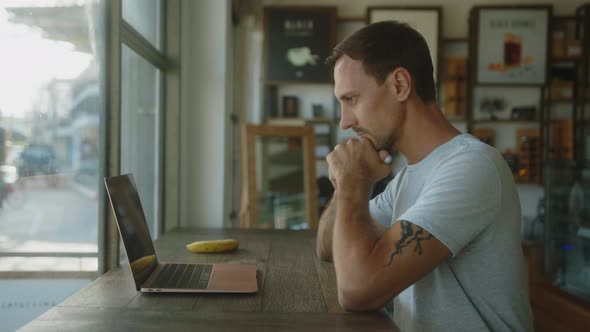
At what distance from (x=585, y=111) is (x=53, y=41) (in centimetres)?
477

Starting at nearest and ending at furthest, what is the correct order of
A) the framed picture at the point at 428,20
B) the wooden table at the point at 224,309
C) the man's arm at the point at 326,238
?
→ the wooden table at the point at 224,309 < the man's arm at the point at 326,238 < the framed picture at the point at 428,20

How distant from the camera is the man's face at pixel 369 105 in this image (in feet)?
4.20

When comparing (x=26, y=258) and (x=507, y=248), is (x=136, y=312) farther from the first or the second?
(x=507, y=248)

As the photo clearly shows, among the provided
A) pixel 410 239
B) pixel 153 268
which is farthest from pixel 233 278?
pixel 410 239

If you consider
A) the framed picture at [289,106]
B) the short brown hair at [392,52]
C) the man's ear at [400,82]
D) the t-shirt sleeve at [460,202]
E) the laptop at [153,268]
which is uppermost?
the framed picture at [289,106]

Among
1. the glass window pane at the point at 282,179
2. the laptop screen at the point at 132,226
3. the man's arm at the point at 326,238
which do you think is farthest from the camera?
the glass window pane at the point at 282,179

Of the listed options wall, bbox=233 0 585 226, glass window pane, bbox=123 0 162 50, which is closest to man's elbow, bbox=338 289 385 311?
glass window pane, bbox=123 0 162 50

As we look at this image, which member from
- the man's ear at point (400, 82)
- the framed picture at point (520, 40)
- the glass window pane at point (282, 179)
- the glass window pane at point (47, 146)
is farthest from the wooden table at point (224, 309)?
the framed picture at point (520, 40)

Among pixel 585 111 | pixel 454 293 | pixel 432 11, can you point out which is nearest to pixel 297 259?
pixel 454 293

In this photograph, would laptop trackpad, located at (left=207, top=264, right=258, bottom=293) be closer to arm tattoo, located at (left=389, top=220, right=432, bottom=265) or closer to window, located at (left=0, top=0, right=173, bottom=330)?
arm tattoo, located at (left=389, top=220, right=432, bottom=265)

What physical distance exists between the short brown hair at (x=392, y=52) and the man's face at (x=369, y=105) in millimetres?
21

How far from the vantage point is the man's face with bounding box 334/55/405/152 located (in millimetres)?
1280

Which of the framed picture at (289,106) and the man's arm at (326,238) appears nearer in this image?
the man's arm at (326,238)

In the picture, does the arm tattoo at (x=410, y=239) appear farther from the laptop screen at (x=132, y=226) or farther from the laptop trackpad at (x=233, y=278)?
the laptop screen at (x=132, y=226)
